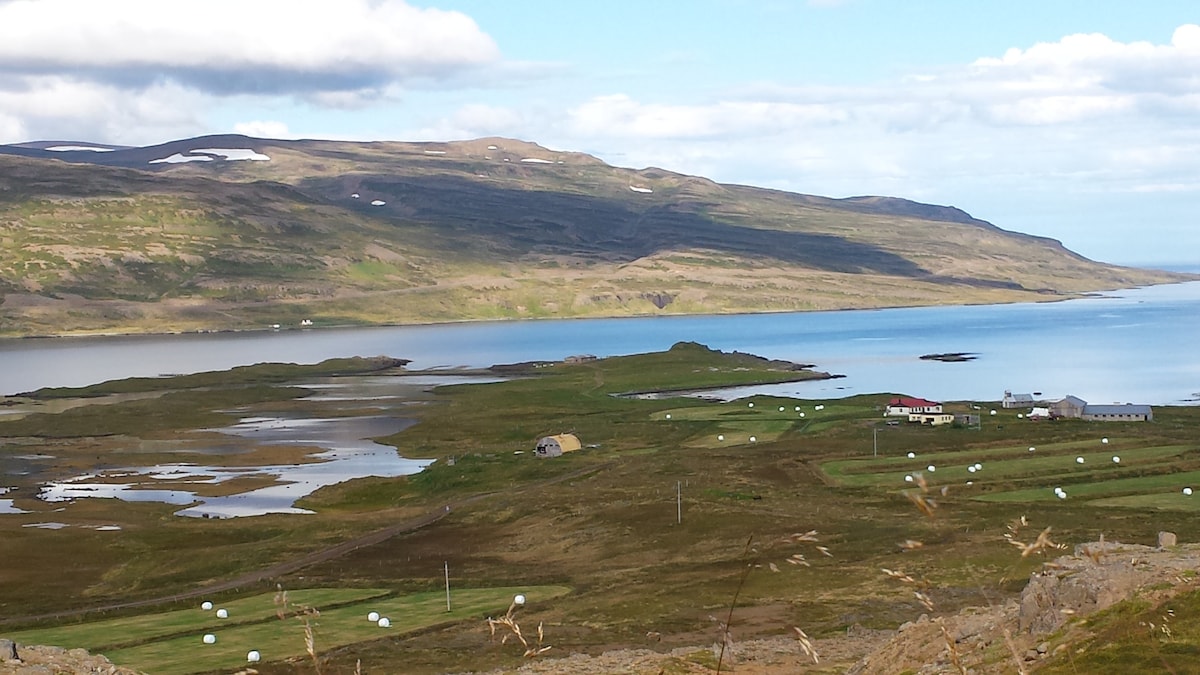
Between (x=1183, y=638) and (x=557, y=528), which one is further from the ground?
(x=1183, y=638)

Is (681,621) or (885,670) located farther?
(681,621)

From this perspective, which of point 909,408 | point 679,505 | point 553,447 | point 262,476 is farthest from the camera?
point 909,408

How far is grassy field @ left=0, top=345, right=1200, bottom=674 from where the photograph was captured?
4281 cm


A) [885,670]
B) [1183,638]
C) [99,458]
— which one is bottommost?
[99,458]

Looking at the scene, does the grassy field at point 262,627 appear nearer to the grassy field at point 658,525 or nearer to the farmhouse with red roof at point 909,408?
the grassy field at point 658,525

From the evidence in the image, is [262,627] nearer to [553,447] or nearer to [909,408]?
[553,447]

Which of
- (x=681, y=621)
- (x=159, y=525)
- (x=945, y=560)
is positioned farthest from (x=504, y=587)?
(x=159, y=525)

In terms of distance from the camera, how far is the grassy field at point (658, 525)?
140 ft

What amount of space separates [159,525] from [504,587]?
29.8 m

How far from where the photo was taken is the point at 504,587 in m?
51.6

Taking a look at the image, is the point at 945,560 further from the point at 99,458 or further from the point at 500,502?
the point at 99,458

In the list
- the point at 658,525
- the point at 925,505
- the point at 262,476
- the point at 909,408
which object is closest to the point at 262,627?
the point at 658,525

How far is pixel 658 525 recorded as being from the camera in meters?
62.8

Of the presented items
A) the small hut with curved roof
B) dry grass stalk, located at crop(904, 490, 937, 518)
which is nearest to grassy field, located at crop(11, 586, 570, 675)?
dry grass stalk, located at crop(904, 490, 937, 518)
